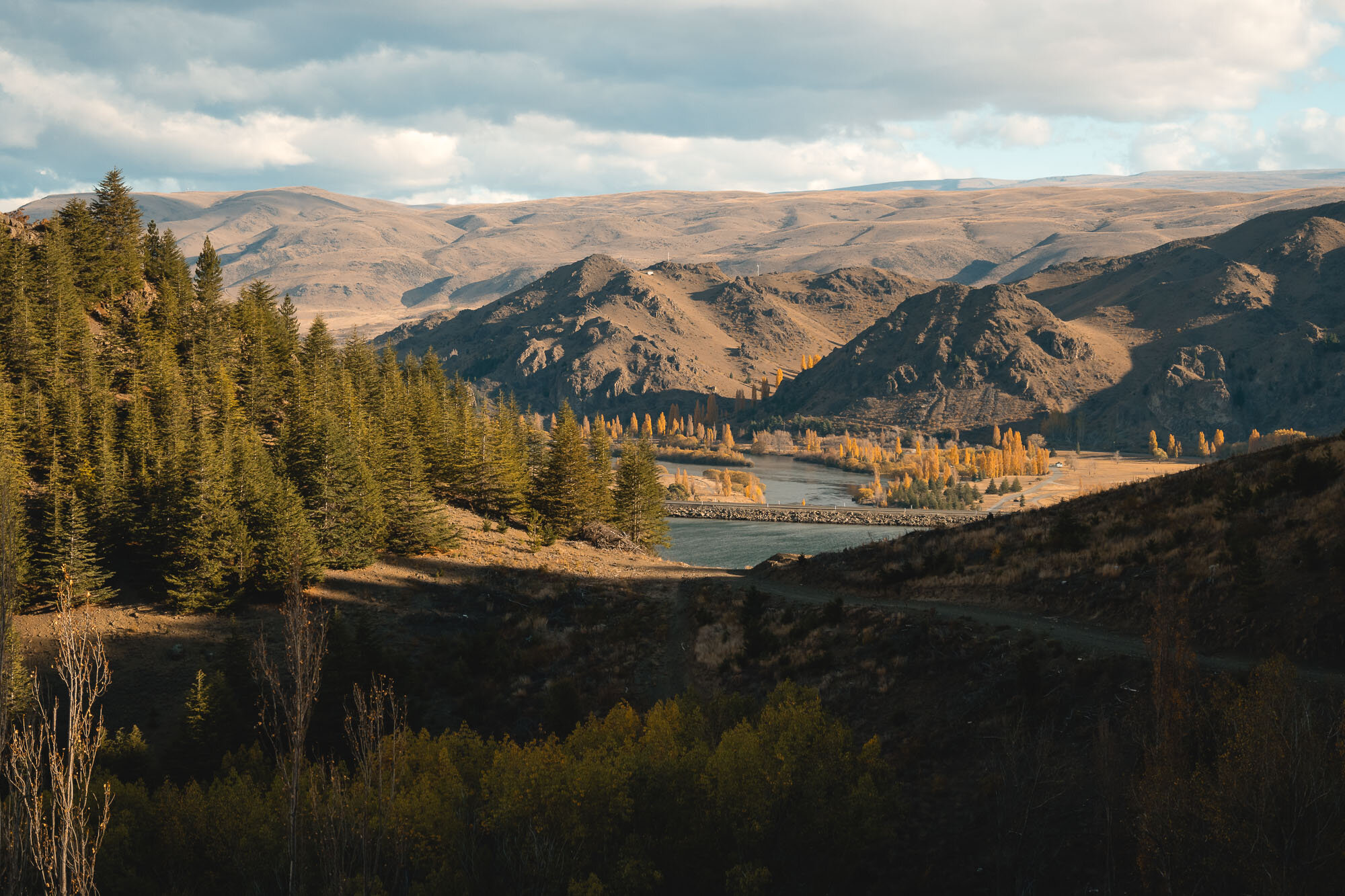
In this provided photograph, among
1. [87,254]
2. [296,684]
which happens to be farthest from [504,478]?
[296,684]

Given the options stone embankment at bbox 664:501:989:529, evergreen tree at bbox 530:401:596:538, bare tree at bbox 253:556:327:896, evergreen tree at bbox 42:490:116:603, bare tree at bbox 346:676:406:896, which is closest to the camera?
bare tree at bbox 253:556:327:896

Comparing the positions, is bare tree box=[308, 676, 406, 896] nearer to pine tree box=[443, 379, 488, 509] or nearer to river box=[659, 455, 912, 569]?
pine tree box=[443, 379, 488, 509]

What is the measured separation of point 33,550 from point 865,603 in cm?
4415

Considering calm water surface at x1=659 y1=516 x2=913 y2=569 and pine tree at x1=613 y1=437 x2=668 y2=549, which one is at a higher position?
pine tree at x1=613 y1=437 x2=668 y2=549

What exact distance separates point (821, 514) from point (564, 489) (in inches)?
3935

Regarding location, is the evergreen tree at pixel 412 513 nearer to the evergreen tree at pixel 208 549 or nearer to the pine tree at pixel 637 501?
the evergreen tree at pixel 208 549

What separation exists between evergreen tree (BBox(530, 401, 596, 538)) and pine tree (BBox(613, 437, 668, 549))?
8.91 metres

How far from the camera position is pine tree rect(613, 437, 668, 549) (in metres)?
93.2

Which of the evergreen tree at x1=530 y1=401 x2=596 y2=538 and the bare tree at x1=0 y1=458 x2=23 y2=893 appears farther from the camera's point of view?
the evergreen tree at x1=530 y1=401 x2=596 y2=538

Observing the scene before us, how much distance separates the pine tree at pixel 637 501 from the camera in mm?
93250

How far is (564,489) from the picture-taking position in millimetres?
82750

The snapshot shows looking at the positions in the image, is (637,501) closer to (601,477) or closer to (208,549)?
(601,477)

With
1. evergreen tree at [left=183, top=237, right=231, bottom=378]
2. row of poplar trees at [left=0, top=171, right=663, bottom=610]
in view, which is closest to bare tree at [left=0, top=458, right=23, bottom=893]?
row of poplar trees at [left=0, top=171, right=663, bottom=610]

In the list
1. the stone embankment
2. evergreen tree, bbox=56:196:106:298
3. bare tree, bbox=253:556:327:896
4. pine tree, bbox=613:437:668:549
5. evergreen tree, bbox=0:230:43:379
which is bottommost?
the stone embankment
